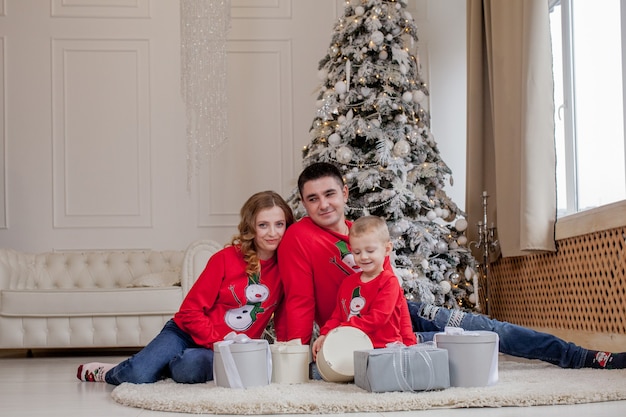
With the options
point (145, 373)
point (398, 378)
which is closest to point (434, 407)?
point (398, 378)

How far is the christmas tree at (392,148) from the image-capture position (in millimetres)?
5141

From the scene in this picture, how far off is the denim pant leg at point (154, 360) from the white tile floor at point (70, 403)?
0.08m

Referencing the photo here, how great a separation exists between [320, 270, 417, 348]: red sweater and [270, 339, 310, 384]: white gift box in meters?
0.19

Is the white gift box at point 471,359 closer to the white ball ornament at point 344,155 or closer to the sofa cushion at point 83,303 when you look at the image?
the white ball ornament at point 344,155

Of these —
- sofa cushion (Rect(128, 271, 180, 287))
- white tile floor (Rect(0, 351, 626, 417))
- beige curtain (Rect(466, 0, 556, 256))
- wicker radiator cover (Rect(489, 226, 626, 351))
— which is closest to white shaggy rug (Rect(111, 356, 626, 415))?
white tile floor (Rect(0, 351, 626, 417))

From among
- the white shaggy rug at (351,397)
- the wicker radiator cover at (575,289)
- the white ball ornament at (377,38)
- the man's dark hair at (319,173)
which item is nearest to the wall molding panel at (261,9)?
the white ball ornament at (377,38)

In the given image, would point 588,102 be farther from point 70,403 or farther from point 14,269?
point 14,269

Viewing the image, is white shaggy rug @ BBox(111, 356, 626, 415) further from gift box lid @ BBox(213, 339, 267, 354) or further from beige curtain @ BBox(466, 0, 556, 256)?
beige curtain @ BBox(466, 0, 556, 256)

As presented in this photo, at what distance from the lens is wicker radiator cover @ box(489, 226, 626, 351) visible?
13.2 ft

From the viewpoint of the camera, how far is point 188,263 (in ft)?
18.1

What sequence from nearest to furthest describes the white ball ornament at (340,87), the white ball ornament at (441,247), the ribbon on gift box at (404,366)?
the ribbon on gift box at (404,366) < the white ball ornament at (441,247) < the white ball ornament at (340,87)

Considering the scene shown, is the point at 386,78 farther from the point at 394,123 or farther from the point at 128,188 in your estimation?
the point at 128,188

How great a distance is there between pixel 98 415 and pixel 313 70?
4.67m

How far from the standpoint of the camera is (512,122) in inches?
204
